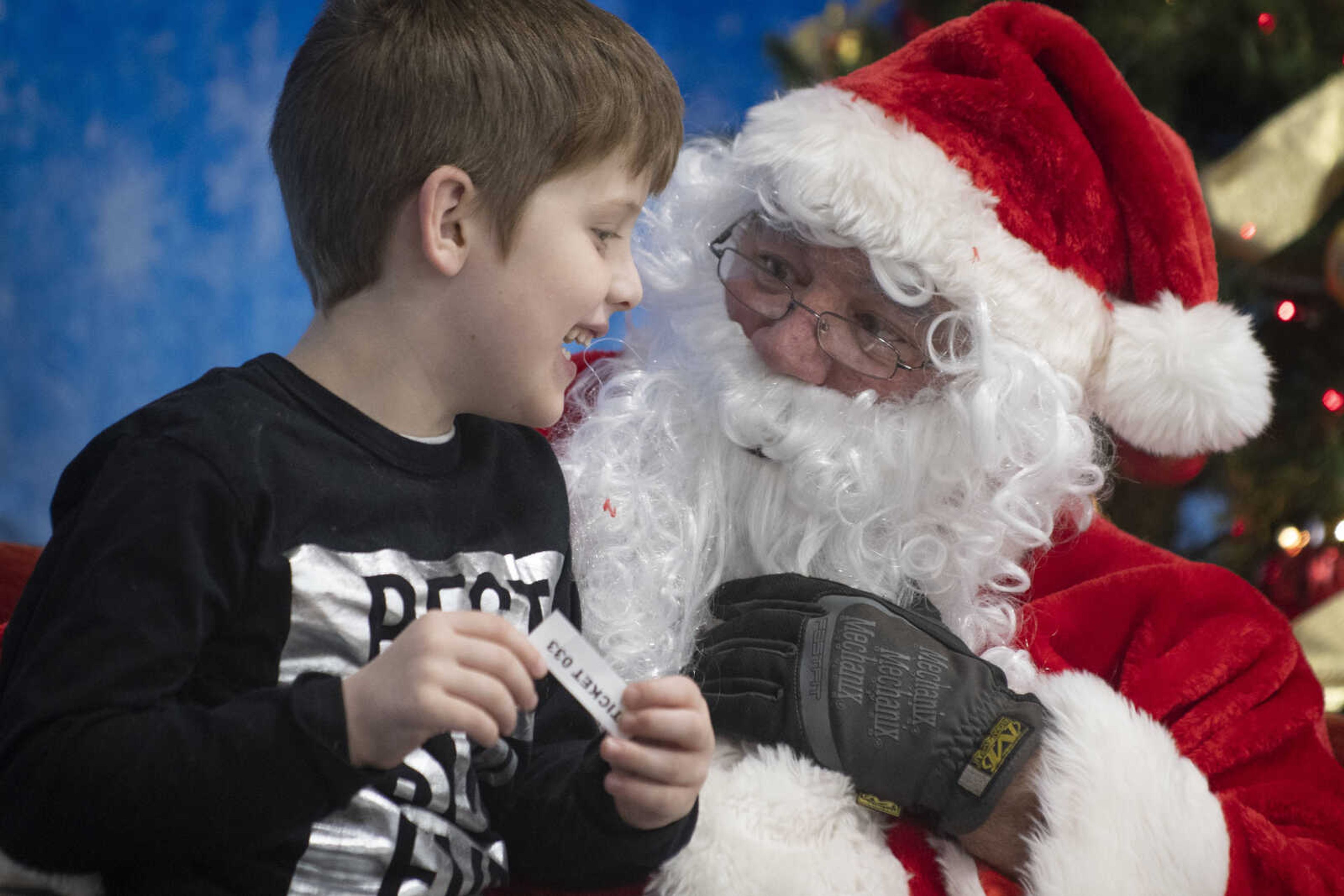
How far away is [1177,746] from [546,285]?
95cm

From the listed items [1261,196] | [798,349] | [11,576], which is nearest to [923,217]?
[798,349]

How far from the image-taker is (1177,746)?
1335 millimetres

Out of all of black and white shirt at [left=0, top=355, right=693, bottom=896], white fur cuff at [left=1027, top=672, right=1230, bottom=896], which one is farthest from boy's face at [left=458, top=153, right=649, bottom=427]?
white fur cuff at [left=1027, top=672, right=1230, bottom=896]

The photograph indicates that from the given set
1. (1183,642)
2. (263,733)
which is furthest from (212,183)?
(1183,642)

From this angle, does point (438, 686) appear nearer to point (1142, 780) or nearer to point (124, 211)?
point (1142, 780)

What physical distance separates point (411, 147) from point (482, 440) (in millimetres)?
309

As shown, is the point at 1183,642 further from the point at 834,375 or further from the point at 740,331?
the point at 740,331

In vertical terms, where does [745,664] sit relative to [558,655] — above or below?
below

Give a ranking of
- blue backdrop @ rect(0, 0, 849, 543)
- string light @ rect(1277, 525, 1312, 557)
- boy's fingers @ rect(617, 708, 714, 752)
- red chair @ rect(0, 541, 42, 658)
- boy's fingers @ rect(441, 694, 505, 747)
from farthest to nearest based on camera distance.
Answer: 1. string light @ rect(1277, 525, 1312, 557)
2. blue backdrop @ rect(0, 0, 849, 543)
3. red chair @ rect(0, 541, 42, 658)
4. boy's fingers @ rect(617, 708, 714, 752)
5. boy's fingers @ rect(441, 694, 505, 747)

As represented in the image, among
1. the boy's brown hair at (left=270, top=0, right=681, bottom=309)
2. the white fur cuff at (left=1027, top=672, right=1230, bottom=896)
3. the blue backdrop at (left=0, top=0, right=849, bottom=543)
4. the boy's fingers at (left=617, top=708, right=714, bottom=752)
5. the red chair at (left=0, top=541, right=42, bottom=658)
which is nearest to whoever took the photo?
the boy's fingers at (left=617, top=708, right=714, bottom=752)

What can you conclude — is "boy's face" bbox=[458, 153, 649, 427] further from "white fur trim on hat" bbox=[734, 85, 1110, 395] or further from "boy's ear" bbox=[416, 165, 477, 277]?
"white fur trim on hat" bbox=[734, 85, 1110, 395]

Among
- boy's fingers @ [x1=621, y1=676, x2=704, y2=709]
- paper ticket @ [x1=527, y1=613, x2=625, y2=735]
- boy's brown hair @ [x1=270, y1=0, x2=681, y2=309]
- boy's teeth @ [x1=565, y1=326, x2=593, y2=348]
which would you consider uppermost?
boy's brown hair @ [x1=270, y1=0, x2=681, y2=309]

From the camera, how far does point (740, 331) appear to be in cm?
153

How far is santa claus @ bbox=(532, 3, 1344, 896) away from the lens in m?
1.24
